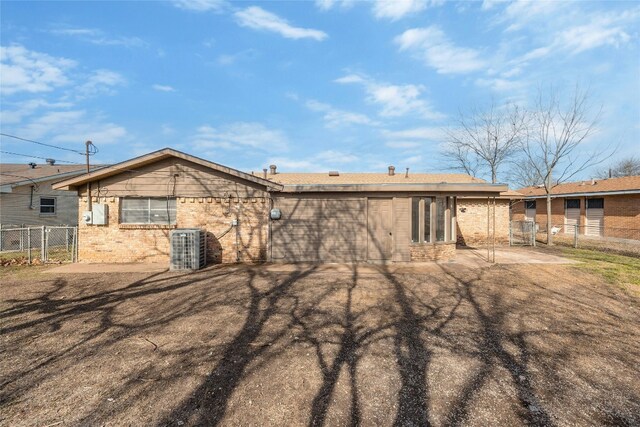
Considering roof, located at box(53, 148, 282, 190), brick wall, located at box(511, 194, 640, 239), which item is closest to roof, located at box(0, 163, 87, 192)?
roof, located at box(53, 148, 282, 190)

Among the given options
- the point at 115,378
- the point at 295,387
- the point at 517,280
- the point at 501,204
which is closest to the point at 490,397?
the point at 295,387

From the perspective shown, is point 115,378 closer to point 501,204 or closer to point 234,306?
point 234,306

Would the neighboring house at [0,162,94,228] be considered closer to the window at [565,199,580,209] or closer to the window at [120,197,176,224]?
the window at [120,197,176,224]

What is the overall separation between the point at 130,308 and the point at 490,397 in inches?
252

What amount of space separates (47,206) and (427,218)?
68.8ft

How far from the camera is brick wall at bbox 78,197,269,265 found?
1079 cm

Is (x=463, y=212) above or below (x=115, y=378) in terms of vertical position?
above

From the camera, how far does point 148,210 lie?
10.9 metres

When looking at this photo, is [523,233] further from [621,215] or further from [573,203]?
[573,203]

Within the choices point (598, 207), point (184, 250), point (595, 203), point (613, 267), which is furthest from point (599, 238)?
point (184, 250)

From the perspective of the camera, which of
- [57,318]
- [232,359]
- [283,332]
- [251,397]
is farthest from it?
[57,318]

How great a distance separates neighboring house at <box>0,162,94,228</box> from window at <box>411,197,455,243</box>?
758 inches

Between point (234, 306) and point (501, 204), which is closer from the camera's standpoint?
point (234, 306)

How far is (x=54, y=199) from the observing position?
17641 mm
